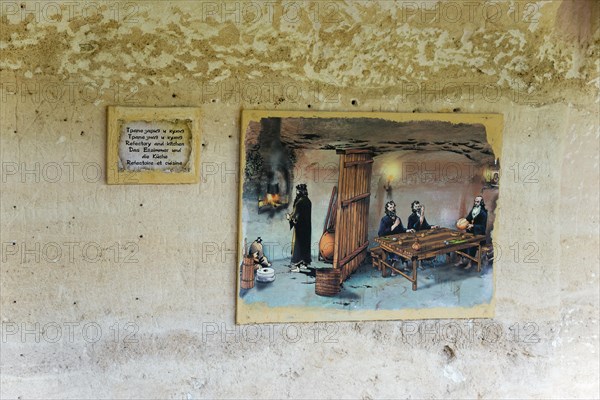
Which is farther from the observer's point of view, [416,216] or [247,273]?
[416,216]

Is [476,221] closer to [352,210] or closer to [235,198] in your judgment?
[352,210]

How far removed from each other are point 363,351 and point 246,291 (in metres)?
0.68

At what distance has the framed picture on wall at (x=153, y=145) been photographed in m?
2.71

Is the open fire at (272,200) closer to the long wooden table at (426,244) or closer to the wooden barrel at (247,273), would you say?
the wooden barrel at (247,273)

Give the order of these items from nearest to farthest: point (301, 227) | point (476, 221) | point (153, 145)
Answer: point (153, 145) < point (301, 227) < point (476, 221)

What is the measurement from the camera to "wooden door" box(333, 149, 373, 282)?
288 centimetres

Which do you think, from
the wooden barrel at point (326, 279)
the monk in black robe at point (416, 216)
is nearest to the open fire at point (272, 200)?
the wooden barrel at point (326, 279)

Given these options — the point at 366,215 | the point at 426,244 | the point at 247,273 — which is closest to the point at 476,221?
the point at 426,244

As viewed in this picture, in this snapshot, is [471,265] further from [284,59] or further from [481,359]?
[284,59]

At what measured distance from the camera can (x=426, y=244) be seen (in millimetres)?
2975

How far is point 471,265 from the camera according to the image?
3.02 m

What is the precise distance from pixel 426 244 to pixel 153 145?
146cm

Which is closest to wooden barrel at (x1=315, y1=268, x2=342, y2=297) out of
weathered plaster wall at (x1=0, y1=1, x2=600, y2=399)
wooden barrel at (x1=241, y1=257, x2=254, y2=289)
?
weathered plaster wall at (x1=0, y1=1, x2=600, y2=399)

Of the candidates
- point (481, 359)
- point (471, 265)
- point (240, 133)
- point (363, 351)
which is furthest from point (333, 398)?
point (240, 133)
